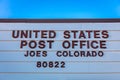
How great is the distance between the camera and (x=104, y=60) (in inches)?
263

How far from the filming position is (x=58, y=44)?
22.1 feet

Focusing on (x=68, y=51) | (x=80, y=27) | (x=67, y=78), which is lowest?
(x=67, y=78)

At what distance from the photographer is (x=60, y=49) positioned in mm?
6723

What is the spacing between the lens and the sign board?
6652 mm

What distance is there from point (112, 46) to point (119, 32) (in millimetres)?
282

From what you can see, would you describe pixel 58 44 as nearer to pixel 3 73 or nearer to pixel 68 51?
pixel 68 51

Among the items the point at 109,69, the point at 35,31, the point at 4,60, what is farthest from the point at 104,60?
the point at 4,60

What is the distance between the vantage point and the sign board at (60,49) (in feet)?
21.8

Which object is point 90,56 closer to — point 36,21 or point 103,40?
point 103,40

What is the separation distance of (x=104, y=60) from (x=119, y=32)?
1.85 feet

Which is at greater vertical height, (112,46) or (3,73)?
(112,46)

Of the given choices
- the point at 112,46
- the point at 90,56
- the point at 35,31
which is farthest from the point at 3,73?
the point at 112,46

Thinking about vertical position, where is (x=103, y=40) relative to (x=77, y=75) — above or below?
above

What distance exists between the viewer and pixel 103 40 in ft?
22.2
